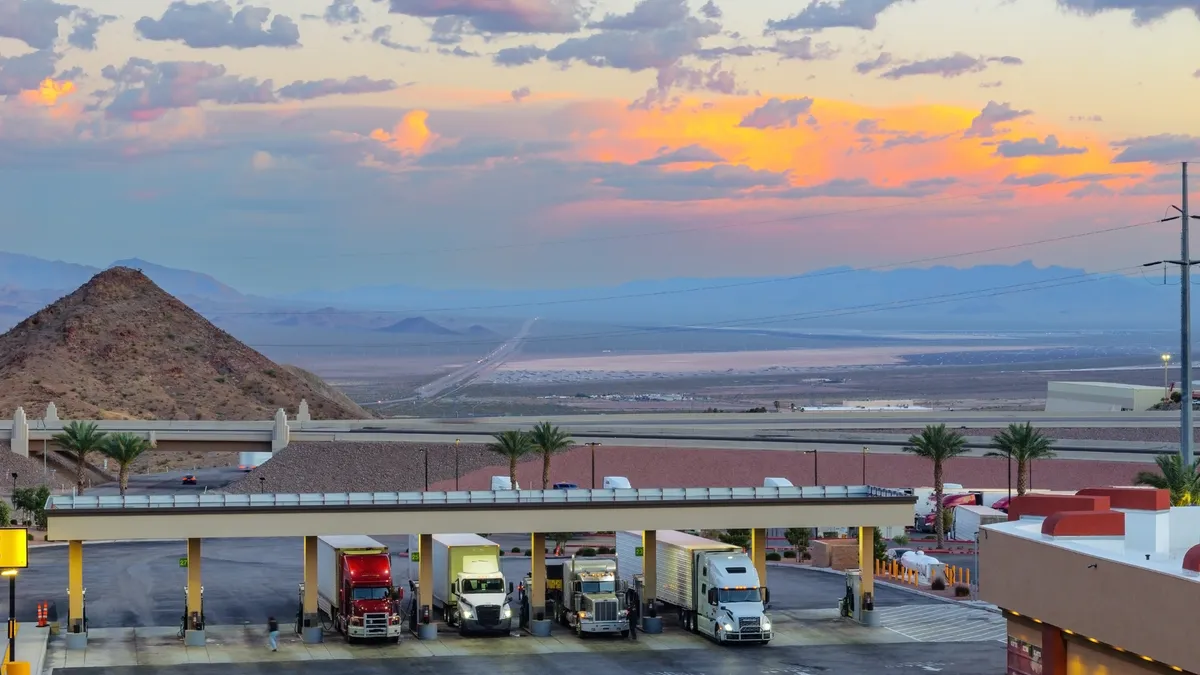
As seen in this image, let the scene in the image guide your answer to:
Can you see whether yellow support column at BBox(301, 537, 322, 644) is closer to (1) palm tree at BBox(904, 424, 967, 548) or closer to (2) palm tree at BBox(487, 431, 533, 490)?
(2) palm tree at BBox(487, 431, 533, 490)

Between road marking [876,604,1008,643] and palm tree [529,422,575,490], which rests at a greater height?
palm tree [529,422,575,490]

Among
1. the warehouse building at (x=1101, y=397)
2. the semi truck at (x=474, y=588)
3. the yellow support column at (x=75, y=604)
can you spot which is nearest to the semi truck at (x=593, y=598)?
the semi truck at (x=474, y=588)

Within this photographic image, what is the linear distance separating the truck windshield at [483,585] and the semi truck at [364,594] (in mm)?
2483

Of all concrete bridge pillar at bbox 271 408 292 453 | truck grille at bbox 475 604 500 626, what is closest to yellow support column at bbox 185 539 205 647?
truck grille at bbox 475 604 500 626

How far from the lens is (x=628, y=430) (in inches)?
5261

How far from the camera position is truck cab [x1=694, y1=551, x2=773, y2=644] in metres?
58.3

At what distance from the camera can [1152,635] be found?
113 feet

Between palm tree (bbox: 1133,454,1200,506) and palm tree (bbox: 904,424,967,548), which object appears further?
palm tree (bbox: 904,424,967,548)

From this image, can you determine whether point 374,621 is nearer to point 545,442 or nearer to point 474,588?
point 474,588

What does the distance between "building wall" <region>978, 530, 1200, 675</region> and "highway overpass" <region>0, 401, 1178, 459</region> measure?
→ 7930 cm

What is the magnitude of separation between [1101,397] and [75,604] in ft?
385

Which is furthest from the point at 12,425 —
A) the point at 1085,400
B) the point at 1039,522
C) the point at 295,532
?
the point at 1039,522

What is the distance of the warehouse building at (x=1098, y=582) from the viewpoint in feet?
111

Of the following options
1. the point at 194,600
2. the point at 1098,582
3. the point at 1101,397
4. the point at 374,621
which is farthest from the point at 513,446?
the point at 1101,397
